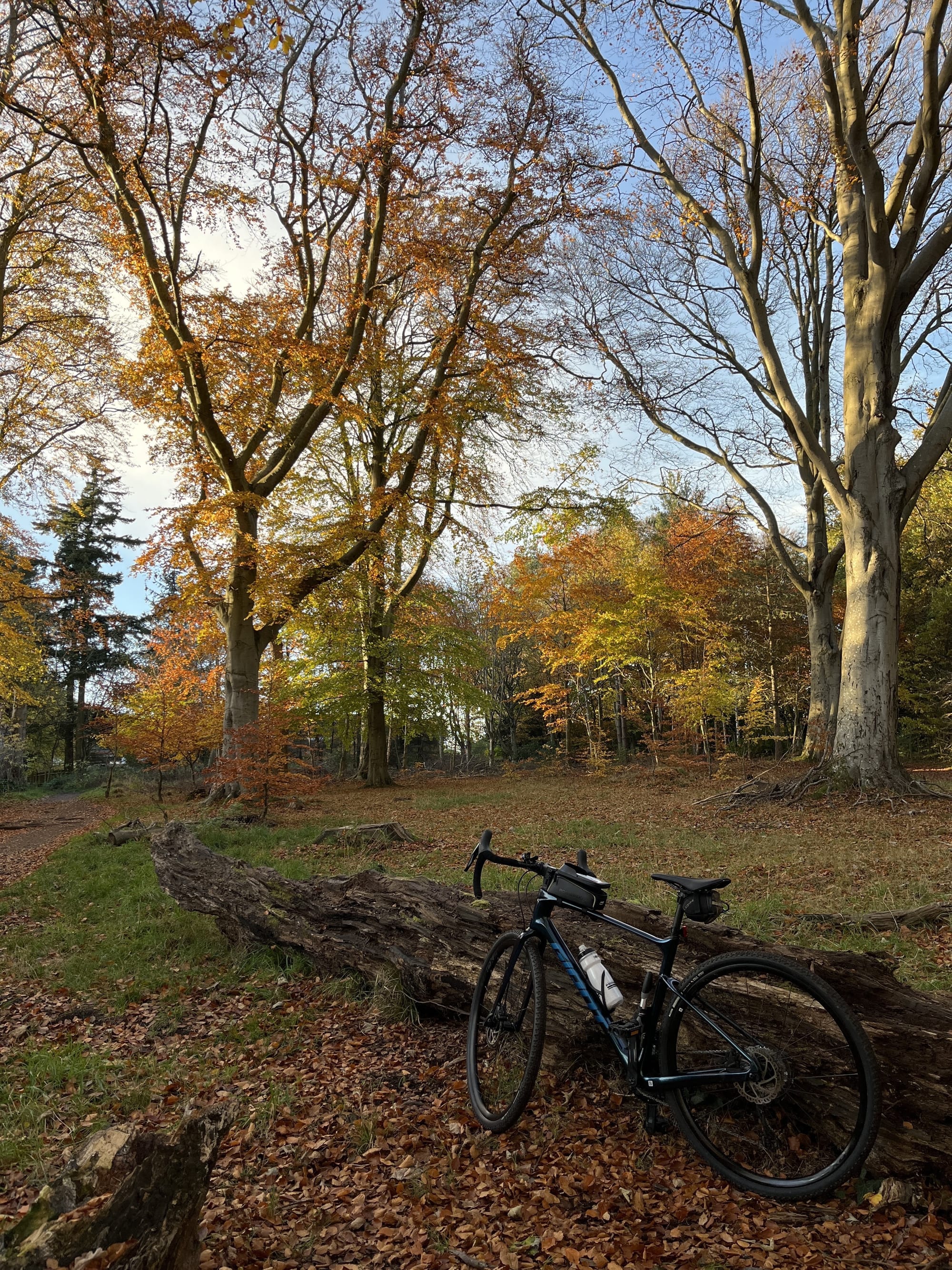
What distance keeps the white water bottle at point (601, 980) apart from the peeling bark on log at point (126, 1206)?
1.56 m

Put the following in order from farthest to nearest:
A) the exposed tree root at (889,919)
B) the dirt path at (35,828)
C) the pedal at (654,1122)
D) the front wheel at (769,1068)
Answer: the dirt path at (35,828)
the exposed tree root at (889,919)
the pedal at (654,1122)
the front wheel at (769,1068)

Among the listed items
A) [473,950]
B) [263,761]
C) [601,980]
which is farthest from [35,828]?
[601,980]

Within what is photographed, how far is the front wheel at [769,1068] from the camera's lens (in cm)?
247

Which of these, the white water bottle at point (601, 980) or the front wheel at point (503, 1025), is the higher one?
the white water bottle at point (601, 980)

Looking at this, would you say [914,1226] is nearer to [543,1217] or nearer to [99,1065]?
[543,1217]

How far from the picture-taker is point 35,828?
1567 centimetres

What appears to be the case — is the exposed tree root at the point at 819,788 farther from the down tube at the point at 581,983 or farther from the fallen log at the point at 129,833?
the fallen log at the point at 129,833

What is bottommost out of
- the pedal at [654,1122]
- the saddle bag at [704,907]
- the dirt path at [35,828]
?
the dirt path at [35,828]

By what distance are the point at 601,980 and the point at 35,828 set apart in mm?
16773

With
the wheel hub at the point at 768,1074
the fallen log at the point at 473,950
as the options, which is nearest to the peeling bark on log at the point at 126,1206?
the fallen log at the point at 473,950

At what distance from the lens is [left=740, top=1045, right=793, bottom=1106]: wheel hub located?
261 centimetres

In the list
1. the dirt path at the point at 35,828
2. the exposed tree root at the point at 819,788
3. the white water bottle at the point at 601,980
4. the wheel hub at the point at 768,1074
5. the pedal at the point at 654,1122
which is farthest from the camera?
the dirt path at the point at 35,828

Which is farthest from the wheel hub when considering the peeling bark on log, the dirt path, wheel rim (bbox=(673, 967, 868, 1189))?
the dirt path

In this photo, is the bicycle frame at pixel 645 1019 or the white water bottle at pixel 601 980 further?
the white water bottle at pixel 601 980
